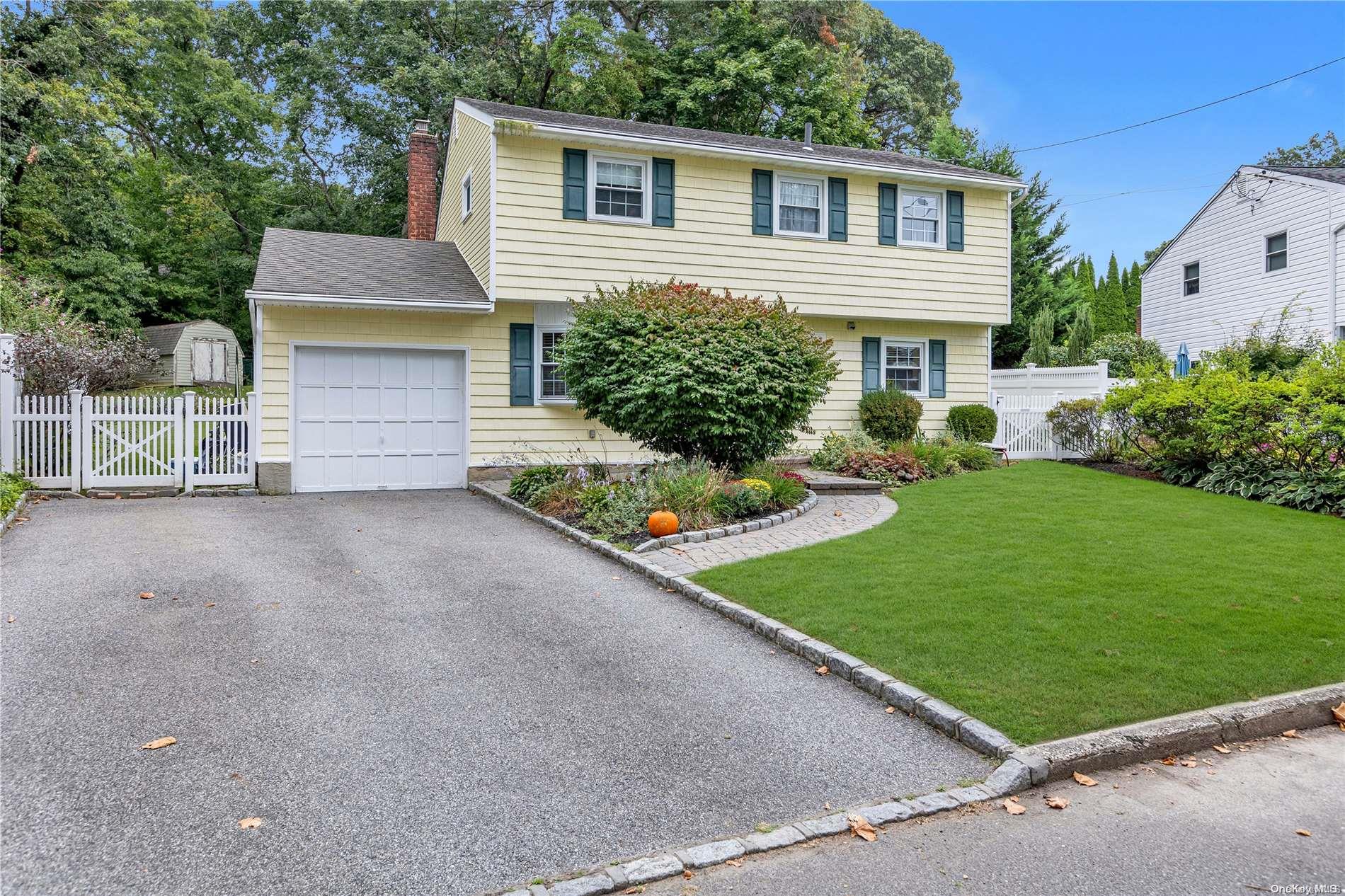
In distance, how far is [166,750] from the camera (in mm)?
3891

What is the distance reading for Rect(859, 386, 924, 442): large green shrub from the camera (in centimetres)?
1523

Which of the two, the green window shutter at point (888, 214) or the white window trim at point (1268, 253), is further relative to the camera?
the white window trim at point (1268, 253)

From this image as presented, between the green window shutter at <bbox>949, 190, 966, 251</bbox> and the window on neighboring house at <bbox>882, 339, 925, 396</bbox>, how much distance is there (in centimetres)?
203

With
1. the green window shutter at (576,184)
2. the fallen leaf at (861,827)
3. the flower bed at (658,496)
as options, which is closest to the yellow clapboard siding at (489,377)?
the green window shutter at (576,184)

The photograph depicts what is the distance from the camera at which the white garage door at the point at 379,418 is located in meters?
12.9

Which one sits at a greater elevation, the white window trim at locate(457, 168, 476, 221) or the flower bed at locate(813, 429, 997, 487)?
the white window trim at locate(457, 168, 476, 221)

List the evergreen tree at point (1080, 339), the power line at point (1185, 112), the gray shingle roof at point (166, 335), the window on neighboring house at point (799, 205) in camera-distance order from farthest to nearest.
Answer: the gray shingle roof at point (166, 335) < the evergreen tree at point (1080, 339) < the power line at point (1185, 112) < the window on neighboring house at point (799, 205)

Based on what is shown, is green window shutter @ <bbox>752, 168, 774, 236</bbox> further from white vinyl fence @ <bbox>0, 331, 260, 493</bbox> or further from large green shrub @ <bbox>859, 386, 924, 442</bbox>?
white vinyl fence @ <bbox>0, 331, 260, 493</bbox>

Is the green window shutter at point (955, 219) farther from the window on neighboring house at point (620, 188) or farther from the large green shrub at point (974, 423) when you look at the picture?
the window on neighboring house at point (620, 188)

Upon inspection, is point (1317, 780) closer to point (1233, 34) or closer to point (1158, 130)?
point (1233, 34)

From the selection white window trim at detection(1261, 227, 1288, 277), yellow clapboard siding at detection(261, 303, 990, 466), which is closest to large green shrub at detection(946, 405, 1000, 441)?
yellow clapboard siding at detection(261, 303, 990, 466)

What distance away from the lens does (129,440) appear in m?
11.9

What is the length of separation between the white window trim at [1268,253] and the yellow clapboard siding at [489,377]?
12.1 m

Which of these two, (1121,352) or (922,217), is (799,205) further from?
(1121,352)
